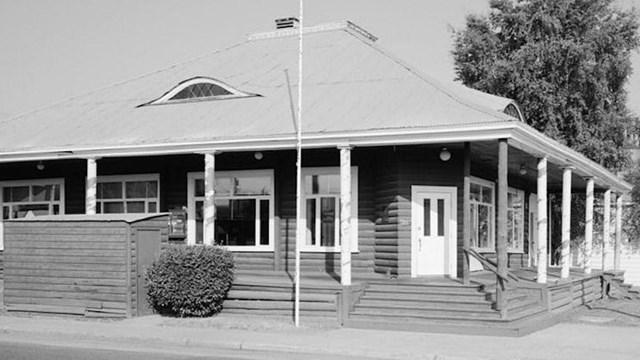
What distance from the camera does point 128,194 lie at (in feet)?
71.4

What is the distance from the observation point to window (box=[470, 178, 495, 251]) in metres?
20.7

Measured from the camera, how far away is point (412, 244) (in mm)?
18234

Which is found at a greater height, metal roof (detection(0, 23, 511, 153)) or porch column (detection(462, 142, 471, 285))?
metal roof (detection(0, 23, 511, 153))

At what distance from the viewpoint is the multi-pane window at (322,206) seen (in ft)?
63.0

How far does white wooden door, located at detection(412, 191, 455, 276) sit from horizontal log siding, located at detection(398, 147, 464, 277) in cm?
19

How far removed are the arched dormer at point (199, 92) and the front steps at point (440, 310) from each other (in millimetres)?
6789

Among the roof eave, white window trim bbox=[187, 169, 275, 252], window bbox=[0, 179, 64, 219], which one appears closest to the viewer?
the roof eave

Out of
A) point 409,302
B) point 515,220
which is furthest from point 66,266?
point 515,220

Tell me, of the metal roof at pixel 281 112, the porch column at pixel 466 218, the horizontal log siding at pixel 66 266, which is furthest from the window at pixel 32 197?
the porch column at pixel 466 218

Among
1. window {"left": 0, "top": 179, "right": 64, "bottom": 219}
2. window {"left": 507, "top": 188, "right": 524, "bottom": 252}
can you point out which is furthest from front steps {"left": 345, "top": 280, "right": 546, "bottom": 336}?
window {"left": 0, "top": 179, "right": 64, "bottom": 219}

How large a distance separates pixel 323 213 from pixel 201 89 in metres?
4.87

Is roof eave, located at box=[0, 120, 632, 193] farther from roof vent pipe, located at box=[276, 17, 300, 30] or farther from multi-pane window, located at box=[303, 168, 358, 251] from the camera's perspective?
roof vent pipe, located at box=[276, 17, 300, 30]

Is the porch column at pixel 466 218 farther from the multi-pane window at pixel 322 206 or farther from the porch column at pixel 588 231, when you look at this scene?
the porch column at pixel 588 231

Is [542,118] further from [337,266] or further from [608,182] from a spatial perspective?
[337,266]
